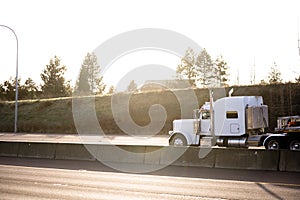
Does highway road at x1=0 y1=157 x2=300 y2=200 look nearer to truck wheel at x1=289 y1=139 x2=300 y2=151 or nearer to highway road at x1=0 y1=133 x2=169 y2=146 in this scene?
truck wheel at x1=289 y1=139 x2=300 y2=151

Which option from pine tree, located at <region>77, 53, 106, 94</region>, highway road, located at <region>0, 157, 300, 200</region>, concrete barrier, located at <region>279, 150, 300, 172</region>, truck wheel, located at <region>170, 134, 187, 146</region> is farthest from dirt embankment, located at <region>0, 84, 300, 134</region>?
pine tree, located at <region>77, 53, 106, 94</region>

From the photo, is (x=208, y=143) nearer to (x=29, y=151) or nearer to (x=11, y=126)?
(x=29, y=151)

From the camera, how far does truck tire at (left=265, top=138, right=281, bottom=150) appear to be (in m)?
19.4

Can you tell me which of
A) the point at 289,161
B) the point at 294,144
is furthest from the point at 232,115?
the point at 289,161

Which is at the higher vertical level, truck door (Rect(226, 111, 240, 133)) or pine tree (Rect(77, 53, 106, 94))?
pine tree (Rect(77, 53, 106, 94))

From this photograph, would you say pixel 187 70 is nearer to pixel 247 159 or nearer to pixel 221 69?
pixel 221 69

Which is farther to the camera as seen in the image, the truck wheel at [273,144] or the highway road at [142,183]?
the truck wheel at [273,144]

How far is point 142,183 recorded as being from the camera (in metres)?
12.1

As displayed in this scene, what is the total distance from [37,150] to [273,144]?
11406 millimetres

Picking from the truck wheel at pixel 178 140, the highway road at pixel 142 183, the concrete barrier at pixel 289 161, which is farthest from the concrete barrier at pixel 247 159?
the truck wheel at pixel 178 140

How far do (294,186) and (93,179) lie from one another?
594 centimetres

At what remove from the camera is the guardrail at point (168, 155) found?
1469 cm

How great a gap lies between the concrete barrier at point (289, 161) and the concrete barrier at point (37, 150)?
10.6 meters

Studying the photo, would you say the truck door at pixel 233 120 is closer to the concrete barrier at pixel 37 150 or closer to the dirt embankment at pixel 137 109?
the concrete barrier at pixel 37 150
